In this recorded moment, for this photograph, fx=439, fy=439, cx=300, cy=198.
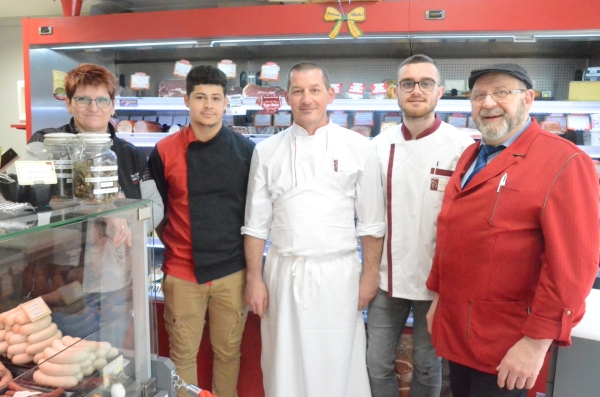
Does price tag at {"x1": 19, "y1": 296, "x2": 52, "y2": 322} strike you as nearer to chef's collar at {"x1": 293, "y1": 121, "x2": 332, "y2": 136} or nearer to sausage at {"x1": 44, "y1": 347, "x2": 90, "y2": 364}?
sausage at {"x1": 44, "y1": 347, "x2": 90, "y2": 364}

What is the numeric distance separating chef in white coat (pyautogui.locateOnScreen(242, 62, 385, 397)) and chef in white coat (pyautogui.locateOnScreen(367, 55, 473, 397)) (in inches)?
3.0

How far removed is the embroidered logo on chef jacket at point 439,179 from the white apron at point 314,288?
41cm

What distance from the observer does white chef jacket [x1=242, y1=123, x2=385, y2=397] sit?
2.12 m

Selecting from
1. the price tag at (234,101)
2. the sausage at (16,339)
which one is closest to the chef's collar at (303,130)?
the price tag at (234,101)

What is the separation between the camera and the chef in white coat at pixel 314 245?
2.12 meters

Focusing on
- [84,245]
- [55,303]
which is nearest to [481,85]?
[84,245]

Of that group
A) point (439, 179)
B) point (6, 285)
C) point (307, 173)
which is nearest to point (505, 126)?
point (439, 179)

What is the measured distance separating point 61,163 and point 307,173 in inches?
44.5

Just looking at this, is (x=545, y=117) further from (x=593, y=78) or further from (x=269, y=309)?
(x=269, y=309)

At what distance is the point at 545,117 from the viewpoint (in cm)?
305

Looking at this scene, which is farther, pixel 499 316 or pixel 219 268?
pixel 219 268

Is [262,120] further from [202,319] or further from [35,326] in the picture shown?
[35,326]

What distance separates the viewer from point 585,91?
2.75 m

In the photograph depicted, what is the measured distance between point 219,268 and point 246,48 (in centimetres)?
185
